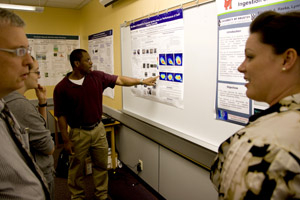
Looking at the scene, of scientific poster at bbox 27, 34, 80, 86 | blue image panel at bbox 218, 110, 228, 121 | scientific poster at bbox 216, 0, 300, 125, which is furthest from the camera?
scientific poster at bbox 27, 34, 80, 86

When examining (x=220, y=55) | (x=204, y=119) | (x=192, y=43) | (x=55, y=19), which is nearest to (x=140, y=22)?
(x=192, y=43)

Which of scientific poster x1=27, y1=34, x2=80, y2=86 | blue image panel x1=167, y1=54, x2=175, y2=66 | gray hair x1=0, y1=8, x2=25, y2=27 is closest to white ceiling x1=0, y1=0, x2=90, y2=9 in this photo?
scientific poster x1=27, y1=34, x2=80, y2=86

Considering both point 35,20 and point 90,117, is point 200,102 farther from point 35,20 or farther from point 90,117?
point 35,20

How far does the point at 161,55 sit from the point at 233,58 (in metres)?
0.79

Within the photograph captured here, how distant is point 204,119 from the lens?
164cm

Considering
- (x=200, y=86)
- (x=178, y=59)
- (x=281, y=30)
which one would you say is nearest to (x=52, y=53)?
(x=178, y=59)

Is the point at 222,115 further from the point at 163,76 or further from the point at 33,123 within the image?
the point at 33,123

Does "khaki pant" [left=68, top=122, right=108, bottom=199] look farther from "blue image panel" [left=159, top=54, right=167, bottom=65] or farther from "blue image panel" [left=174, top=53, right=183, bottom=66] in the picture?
"blue image panel" [left=174, top=53, right=183, bottom=66]

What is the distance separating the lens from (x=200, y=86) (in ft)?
5.38

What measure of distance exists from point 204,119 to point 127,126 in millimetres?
1418

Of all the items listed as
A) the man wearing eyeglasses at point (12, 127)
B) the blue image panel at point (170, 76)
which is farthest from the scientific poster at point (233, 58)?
the man wearing eyeglasses at point (12, 127)

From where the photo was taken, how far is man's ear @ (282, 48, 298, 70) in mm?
642

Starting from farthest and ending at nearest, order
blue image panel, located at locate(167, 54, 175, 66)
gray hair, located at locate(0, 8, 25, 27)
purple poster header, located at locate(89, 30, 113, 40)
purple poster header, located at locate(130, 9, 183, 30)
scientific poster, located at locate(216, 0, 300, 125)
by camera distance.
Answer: purple poster header, located at locate(89, 30, 113, 40)
blue image panel, located at locate(167, 54, 175, 66)
purple poster header, located at locate(130, 9, 183, 30)
scientific poster, located at locate(216, 0, 300, 125)
gray hair, located at locate(0, 8, 25, 27)

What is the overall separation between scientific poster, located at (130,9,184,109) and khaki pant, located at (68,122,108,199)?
0.71m
